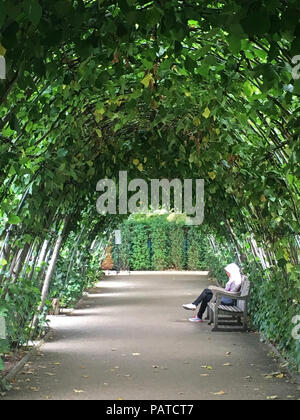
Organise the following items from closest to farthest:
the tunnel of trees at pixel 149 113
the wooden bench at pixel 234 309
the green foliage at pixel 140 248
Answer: the tunnel of trees at pixel 149 113
the wooden bench at pixel 234 309
the green foliage at pixel 140 248

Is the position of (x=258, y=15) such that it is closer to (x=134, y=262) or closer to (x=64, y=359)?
(x=64, y=359)

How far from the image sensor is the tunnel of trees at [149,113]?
160 inches

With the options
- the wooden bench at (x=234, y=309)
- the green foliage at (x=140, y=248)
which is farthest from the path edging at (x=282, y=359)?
the green foliage at (x=140, y=248)

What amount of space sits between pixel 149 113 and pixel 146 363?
321 cm

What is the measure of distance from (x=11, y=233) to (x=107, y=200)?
6.16 meters

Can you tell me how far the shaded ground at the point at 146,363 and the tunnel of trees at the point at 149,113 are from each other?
1.59 ft

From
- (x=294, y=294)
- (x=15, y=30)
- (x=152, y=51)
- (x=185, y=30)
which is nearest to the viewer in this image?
(x=15, y=30)

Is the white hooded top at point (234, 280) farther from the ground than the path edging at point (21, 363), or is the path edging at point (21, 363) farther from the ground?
the white hooded top at point (234, 280)

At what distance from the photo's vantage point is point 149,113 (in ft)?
32.1

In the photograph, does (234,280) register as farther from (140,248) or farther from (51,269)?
(140,248)

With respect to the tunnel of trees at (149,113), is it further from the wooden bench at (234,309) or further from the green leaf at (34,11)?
the wooden bench at (234,309)

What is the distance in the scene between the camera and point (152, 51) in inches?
211
